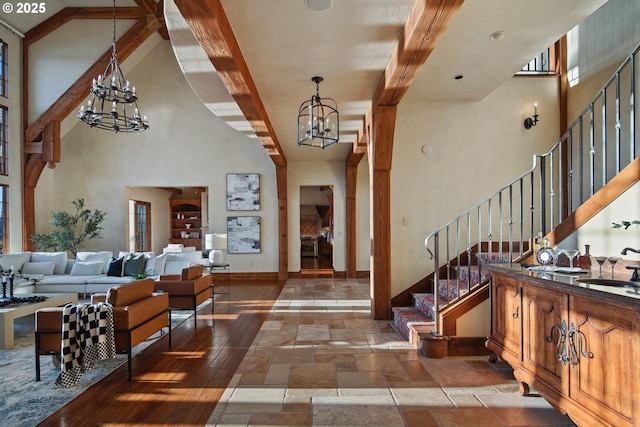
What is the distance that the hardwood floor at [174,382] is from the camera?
2674 millimetres

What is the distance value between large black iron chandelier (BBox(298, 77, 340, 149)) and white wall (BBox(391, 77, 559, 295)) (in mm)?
1033

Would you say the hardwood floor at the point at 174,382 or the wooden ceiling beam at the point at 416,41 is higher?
the wooden ceiling beam at the point at 416,41

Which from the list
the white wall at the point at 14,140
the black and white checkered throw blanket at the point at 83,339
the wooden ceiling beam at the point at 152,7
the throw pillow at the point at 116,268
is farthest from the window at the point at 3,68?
the black and white checkered throw blanket at the point at 83,339

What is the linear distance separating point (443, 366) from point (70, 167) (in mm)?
Answer: 10293

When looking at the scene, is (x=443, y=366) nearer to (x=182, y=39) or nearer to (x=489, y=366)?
(x=489, y=366)

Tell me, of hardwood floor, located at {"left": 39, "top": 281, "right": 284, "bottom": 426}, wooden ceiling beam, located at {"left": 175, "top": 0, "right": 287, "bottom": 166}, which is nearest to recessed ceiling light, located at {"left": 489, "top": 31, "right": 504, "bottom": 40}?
wooden ceiling beam, located at {"left": 175, "top": 0, "right": 287, "bottom": 166}

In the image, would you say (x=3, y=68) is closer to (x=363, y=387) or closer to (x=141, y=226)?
(x=141, y=226)

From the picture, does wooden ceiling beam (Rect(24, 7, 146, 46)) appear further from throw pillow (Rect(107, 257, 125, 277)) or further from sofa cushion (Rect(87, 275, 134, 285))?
sofa cushion (Rect(87, 275, 134, 285))

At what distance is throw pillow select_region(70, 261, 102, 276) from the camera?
7289 millimetres

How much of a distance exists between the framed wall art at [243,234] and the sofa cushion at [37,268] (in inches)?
149

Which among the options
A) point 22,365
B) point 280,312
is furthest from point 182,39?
point 280,312

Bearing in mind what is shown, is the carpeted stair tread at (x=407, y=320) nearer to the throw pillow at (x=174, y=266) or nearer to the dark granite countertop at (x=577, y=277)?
the dark granite countertop at (x=577, y=277)

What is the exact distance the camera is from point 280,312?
594 centimetres

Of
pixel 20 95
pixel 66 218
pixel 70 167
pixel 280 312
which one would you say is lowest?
pixel 280 312
